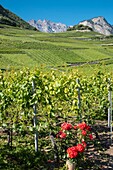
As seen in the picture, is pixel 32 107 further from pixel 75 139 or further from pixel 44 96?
pixel 75 139

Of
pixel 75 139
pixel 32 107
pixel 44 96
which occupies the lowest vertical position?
pixel 75 139

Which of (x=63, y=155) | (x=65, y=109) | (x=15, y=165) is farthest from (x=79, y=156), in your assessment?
(x=65, y=109)

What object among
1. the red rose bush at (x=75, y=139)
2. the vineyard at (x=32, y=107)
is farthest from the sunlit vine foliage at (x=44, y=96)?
the red rose bush at (x=75, y=139)

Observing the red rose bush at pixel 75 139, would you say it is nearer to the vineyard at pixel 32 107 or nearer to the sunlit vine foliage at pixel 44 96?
the vineyard at pixel 32 107

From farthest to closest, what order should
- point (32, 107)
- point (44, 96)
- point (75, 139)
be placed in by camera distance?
1. point (75, 139)
2. point (32, 107)
3. point (44, 96)

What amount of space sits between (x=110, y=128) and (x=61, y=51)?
6433 cm

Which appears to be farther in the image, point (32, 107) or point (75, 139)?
point (75, 139)

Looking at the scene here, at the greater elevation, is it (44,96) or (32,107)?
(44,96)

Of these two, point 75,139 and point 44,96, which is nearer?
point 44,96

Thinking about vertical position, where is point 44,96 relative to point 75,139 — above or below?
above

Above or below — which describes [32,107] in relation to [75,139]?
above

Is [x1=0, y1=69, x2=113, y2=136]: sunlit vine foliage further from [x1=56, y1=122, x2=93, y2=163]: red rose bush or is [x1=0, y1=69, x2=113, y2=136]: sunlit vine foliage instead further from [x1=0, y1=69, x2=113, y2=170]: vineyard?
[x1=56, y1=122, x2=93, y2=163]: red rose bush

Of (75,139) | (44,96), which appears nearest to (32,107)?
(44,96)

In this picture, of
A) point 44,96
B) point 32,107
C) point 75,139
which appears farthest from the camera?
point 75,139
